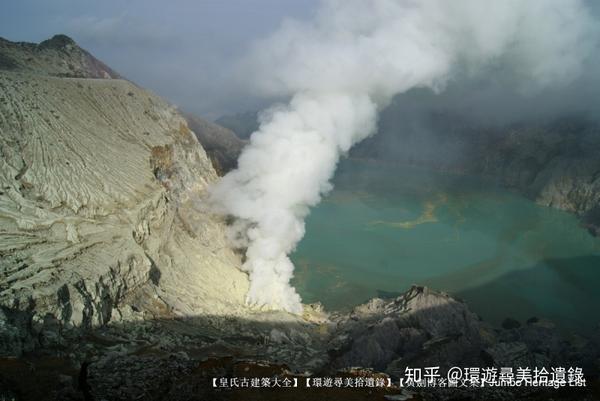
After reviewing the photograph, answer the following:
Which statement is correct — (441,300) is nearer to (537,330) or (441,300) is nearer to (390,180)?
(537,330)

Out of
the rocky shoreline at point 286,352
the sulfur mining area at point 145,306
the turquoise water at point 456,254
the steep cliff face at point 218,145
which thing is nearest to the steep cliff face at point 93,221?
the sulfur mining area at point 145,306

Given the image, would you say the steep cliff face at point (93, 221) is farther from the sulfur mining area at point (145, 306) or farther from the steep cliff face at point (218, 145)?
the steep cliff face at point (218, 145)

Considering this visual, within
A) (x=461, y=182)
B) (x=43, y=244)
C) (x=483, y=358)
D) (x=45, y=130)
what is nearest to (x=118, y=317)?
(x=43, y=244)

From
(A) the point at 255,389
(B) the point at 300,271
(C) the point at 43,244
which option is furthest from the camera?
(B) the point at 300,271

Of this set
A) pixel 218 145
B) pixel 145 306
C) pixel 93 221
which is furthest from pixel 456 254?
pixel 218 145

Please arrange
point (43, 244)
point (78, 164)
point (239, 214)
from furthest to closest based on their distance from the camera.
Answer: point (239, 214) < point (78, 164) < point (43, 244)

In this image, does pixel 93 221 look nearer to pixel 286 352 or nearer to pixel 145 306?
pixel 145 306
